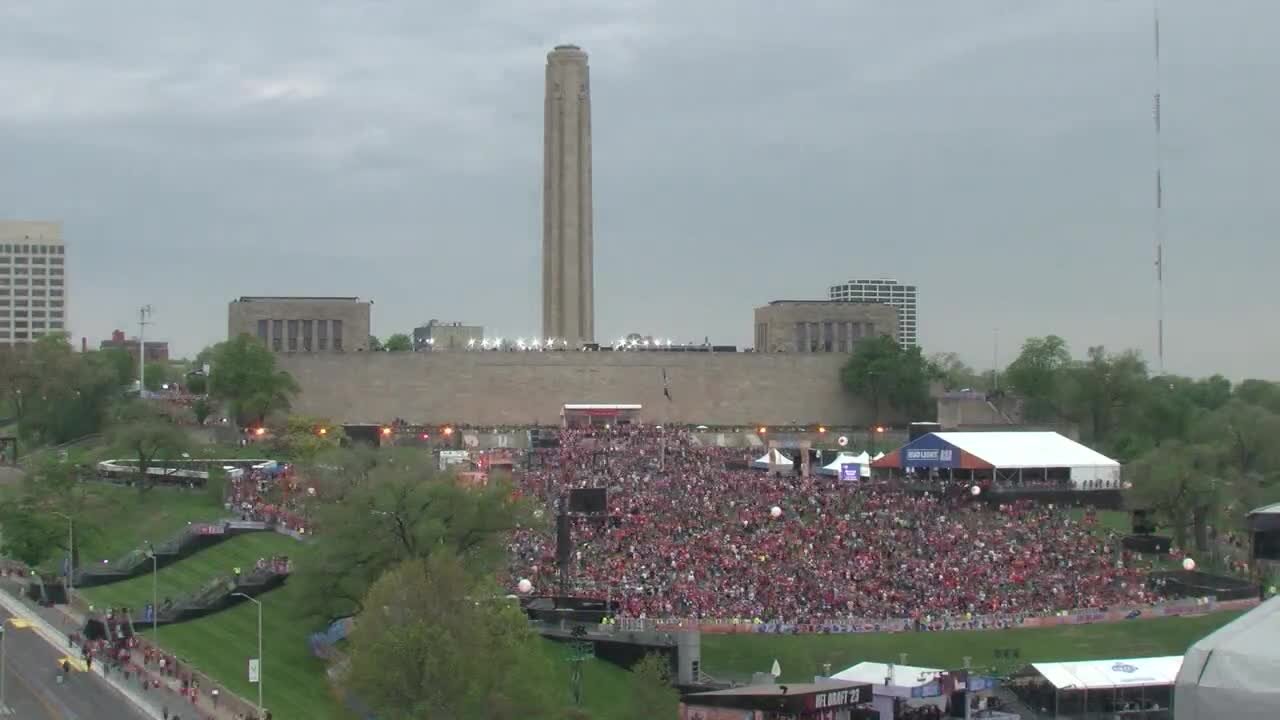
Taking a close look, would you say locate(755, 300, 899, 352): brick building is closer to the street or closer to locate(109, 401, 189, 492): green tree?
locate(109, 401, 189, 492): green tree

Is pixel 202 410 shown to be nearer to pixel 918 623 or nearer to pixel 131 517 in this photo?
pixel 131 517

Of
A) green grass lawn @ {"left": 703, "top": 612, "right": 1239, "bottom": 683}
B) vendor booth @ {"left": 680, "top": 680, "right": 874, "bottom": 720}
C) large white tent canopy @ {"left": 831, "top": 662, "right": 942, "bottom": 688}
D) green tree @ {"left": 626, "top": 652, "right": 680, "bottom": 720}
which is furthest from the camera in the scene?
green grass lawn @ {"left": 703, "top": 612, "right": 1239, "bottom": 683}

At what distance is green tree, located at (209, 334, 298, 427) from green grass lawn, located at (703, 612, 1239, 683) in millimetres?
63937

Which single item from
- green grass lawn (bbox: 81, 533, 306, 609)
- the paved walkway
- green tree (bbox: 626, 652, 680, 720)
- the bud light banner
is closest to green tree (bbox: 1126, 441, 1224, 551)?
the bud light banner

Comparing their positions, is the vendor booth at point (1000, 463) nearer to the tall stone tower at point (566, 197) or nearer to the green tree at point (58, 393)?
the tall stone tower at point (566, 197)

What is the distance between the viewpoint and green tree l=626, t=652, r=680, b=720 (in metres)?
45.8

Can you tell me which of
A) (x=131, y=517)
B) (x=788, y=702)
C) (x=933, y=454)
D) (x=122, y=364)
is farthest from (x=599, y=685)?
(x=122, y=364)

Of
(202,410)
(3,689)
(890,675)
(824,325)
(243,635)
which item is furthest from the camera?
(824,325)

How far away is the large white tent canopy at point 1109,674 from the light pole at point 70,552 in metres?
41.0

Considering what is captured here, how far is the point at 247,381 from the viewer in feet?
380

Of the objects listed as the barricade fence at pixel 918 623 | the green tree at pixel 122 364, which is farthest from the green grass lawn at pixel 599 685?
the green tree at pixel 122 364

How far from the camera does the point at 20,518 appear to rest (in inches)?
2936

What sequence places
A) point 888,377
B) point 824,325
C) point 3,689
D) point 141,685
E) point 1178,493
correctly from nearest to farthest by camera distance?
point 3,689 < point 141,685 < point 1178,493 < point 888,377 < point 824,325

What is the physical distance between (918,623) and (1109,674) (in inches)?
521
